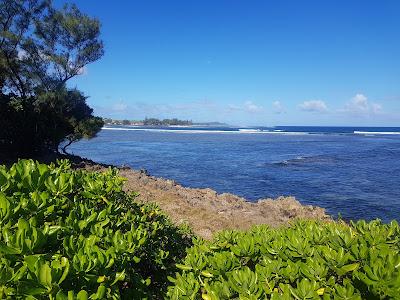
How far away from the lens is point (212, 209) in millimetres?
14000

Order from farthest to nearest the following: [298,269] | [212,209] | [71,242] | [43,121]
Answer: [43,121], [212,209], [298,269], [71,242]

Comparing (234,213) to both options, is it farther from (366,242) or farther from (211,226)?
(366,242)

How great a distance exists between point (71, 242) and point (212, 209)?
38.0ft

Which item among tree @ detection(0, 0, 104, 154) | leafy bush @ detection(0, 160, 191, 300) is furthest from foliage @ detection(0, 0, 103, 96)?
leafy bush @ detection(0, 160, 191, 300)

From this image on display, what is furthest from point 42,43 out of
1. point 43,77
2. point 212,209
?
point 212,209

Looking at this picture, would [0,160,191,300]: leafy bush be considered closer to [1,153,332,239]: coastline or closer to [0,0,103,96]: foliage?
[1,153,332,239]: coastline

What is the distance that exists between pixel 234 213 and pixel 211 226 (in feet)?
6.85

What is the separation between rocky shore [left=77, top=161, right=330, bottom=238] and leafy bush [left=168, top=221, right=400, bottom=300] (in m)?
7.59

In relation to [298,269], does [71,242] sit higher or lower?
higher

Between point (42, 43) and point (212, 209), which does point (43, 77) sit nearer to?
point (42, 43)

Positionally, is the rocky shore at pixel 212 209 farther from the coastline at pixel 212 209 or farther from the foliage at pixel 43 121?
the foliage at pixel 43 121

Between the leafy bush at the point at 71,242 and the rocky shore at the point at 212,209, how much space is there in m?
6.75

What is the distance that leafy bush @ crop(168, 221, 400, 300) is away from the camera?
259 cm

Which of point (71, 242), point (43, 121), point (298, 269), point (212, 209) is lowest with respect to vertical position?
point (212, 209)
